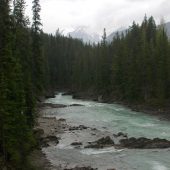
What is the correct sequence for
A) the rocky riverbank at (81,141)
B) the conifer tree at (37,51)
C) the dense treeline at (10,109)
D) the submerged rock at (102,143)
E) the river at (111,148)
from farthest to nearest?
the conifer tree at (37,51) < the submerged rock at (102,143) < the rocky riverbank at (81,141) < the river at (111,148) < the dense treeline at (10,109)

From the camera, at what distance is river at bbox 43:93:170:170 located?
32875 mm

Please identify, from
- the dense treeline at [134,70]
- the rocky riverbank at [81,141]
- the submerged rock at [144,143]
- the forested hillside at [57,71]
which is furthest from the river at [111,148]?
the dense treeline at [134,70]

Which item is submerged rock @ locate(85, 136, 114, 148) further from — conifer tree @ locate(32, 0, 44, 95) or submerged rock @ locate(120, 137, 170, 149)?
conifer tree @ locate(32, 0, 44, 95)

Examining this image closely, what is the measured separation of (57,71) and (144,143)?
116813 mm

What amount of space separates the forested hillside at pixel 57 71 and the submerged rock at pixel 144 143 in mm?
10350

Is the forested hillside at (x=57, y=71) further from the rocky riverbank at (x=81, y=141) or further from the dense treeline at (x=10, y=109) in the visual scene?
the rocky riverbank at (x=81, y=141)

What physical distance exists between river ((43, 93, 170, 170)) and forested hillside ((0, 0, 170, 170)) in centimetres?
432

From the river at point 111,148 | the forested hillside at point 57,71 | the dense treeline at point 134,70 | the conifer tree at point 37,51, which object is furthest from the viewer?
the dense treeline at point 134,70

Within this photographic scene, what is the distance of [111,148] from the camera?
38906mm

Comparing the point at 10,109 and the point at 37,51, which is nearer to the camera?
the point at 10,109

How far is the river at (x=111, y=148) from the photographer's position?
3288 cm

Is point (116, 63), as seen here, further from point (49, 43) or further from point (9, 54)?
point (49, 43)

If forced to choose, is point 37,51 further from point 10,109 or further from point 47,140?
point 10,109

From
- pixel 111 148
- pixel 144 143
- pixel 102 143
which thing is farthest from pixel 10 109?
pixel 144 143
